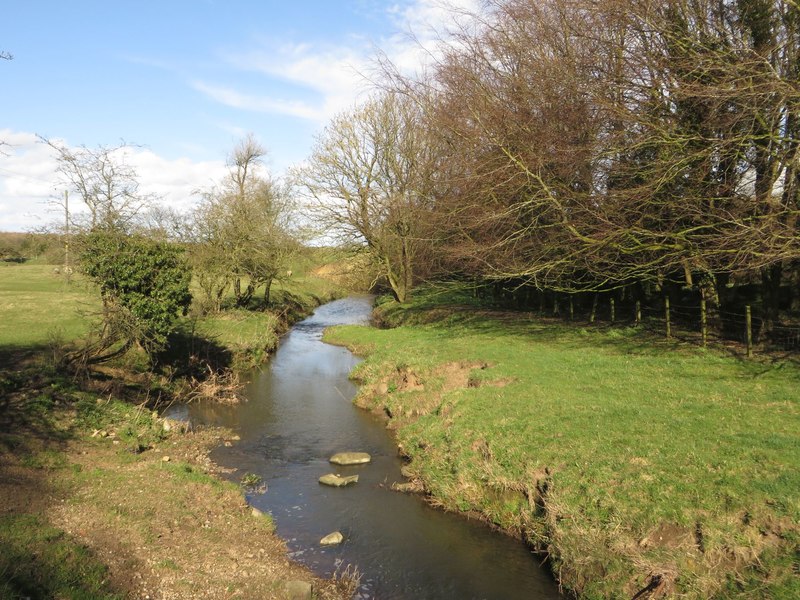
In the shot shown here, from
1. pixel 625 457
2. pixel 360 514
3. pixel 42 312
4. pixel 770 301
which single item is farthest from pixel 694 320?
pixel 42 312

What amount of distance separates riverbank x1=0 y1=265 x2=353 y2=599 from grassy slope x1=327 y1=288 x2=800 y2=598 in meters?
3.40

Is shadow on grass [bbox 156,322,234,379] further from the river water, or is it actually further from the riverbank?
the riverbank

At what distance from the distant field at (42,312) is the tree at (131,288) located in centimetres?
74

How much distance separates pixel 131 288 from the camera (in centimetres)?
1561

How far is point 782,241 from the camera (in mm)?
13031

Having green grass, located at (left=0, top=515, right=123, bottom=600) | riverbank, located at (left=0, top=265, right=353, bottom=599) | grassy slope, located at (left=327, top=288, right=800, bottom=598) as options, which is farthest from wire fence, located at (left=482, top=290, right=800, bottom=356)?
green grass, located at (left=0, top=515, right=123, bottom=600)

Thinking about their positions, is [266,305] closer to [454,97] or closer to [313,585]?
[454,97]

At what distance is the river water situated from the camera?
8.16 m

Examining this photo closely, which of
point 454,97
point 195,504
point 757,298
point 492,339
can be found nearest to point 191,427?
point 195,504

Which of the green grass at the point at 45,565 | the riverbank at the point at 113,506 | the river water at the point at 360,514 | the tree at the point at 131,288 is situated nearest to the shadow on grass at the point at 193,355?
the tree at the point at 131,288

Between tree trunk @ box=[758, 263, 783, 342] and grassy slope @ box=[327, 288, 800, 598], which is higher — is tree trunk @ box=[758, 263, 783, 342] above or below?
above

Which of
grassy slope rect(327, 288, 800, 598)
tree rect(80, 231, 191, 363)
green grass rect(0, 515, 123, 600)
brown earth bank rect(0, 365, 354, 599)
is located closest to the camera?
green grass rect(0, 515, 123, 600)

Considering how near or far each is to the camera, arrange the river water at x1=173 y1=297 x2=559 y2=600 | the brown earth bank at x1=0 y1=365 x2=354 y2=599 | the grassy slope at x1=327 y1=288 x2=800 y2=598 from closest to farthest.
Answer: the brown earth bank at x1=0 y1=365 x2=354 y2=599 < the grassy slope at x1=327 y1=288 x2=800 y2=598 < the river water at x1=173 y1=297 x2=559 y2=600

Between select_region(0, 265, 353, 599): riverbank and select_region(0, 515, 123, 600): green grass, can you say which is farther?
select_region(0, 265, 353, 599): riverbank
